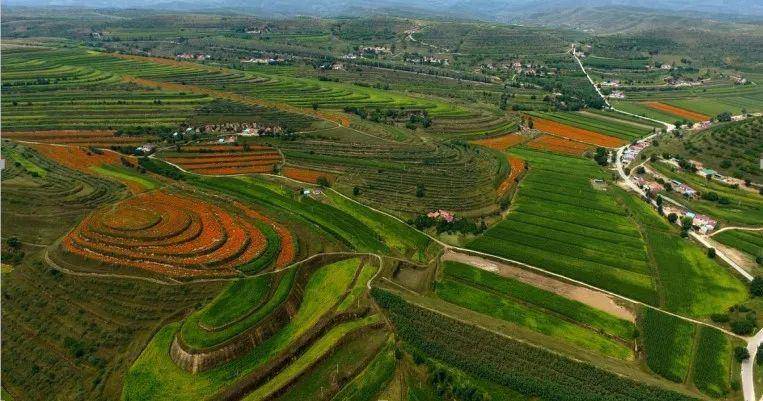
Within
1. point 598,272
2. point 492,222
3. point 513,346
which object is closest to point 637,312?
point 598,272

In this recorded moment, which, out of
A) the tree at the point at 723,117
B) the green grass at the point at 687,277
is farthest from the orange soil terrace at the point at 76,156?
the tree at the point at 723,117

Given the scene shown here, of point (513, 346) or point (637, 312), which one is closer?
point (513, 346)

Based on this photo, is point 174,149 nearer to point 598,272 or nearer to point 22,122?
point 22,122

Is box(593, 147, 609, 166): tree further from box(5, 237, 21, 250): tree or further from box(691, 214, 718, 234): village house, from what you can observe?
box(5, 237, 21, 250): tree

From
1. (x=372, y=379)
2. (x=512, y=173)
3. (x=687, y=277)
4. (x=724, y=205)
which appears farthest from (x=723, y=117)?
(x=372, y=379)

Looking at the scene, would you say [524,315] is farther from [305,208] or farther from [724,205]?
[724,205]

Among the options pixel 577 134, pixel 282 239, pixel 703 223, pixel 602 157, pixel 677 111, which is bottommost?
pixel 282 239

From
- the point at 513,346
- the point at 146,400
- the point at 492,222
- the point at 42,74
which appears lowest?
the point at 146,400
